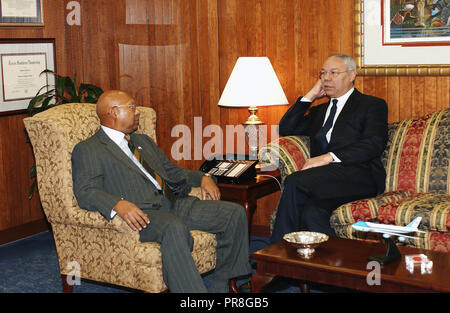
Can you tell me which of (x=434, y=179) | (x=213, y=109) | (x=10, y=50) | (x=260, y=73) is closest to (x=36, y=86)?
(x=10, y=50)

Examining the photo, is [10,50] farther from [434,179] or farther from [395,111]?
[434,179]

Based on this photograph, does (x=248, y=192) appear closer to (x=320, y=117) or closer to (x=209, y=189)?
(x=209, y=189)

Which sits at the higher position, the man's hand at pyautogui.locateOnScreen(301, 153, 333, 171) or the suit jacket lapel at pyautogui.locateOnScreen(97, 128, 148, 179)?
the suit jacket lapel at pyautogui.locateOnScreen(97, 128, 148, 179)

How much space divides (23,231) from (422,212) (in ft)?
10.2

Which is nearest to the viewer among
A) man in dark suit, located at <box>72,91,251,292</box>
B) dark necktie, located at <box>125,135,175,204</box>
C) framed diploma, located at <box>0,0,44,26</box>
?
man in dark suit, located at <box>72,91,251,292</box>

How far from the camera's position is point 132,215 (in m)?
3.00

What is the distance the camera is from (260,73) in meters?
4.29

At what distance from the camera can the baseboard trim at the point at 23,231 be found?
184 inches

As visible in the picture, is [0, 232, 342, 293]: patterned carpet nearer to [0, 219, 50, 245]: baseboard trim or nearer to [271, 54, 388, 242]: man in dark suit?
[0, 219, 50, 245]: baseboard trim

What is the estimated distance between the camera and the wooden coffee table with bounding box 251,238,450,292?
2436 mm

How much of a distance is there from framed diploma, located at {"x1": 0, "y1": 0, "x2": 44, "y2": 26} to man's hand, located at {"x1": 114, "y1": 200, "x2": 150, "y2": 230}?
7.39 feet

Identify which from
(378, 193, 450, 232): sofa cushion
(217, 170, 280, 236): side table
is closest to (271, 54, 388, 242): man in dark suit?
(217, 170, 280, 236): side table

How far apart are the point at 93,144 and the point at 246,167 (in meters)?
1.11

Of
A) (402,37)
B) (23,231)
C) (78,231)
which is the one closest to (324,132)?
(402,37)
